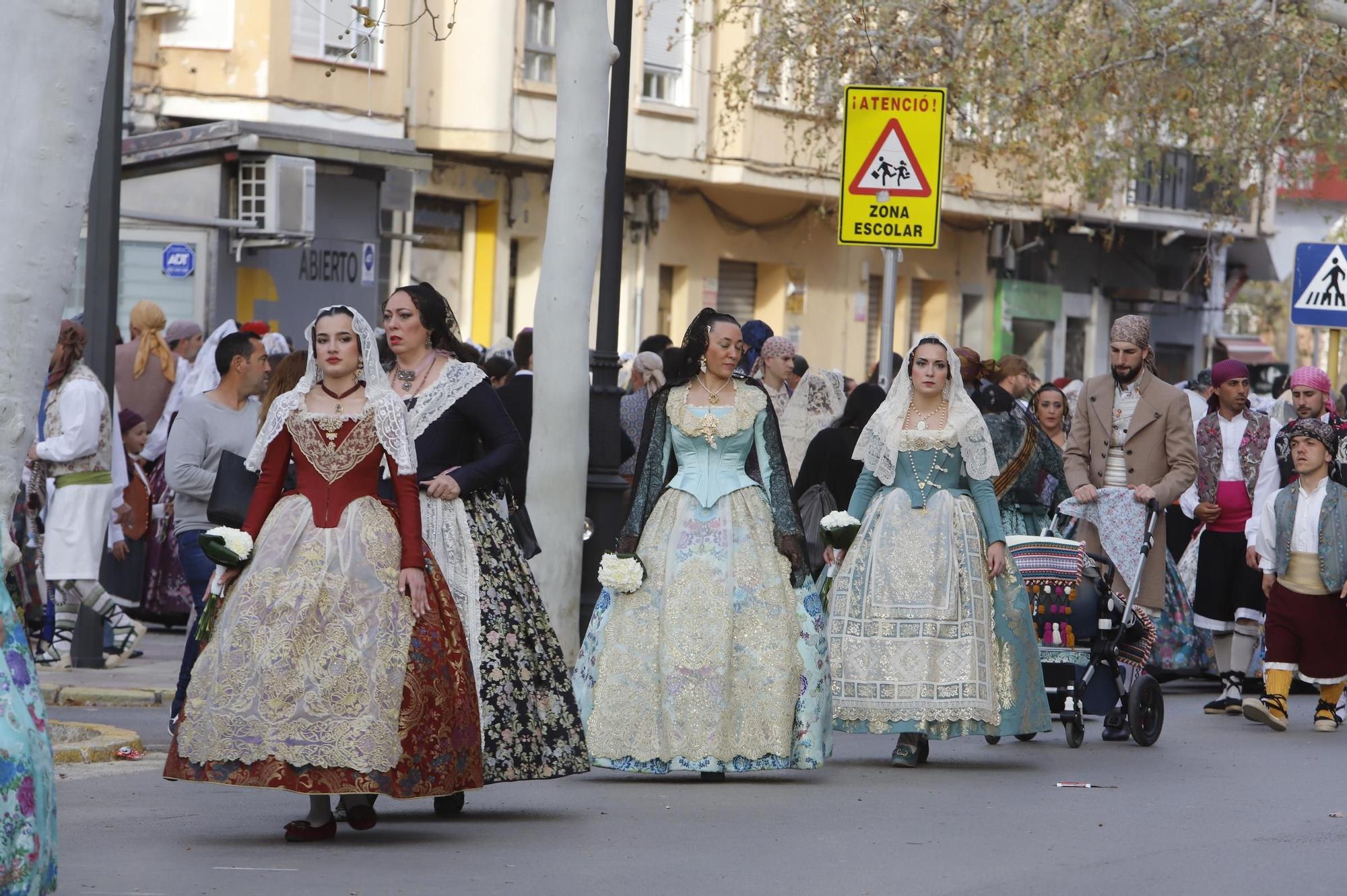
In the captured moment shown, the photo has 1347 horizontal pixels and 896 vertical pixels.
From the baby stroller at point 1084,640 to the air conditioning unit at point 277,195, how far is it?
13.2 metres

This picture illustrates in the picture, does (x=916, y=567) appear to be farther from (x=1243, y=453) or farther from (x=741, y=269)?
(x=741, y=269)

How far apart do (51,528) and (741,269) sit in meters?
22.2

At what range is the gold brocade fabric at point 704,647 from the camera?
34.6 ft

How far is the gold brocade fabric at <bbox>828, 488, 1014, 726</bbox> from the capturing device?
1124 centimetres

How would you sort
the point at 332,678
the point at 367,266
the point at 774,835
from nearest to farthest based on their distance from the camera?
the point at 332,678
the point at 774,835
the point at 367,266

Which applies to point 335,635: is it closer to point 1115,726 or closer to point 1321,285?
point 1115,726

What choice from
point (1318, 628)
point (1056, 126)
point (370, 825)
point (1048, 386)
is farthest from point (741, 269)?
point (370, 825)

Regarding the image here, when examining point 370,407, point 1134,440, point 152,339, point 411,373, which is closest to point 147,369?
point 152,339

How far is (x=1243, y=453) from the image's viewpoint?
15.9 meters

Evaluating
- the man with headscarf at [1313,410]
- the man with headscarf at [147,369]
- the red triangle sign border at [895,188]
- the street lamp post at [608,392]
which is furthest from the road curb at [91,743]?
the man with headscarf at [1313,410]

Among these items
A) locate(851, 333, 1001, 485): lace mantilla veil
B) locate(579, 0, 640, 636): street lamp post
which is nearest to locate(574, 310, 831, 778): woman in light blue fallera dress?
locate(851, 333, 1001, 485): lace mantilla veil

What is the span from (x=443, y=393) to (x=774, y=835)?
83.7 inches

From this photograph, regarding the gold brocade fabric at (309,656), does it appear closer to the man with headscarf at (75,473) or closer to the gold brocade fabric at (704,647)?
the gold brocade fabric at (704,647)

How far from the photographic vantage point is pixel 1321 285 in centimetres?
1991
